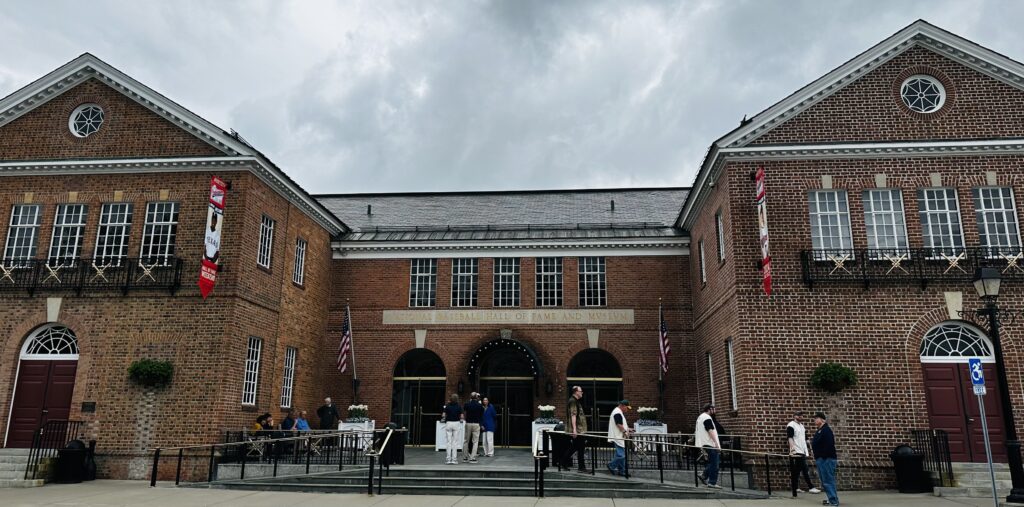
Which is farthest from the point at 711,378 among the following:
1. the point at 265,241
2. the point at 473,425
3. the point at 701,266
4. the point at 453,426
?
the point at 265,241

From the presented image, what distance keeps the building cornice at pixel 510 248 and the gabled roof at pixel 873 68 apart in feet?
19.5

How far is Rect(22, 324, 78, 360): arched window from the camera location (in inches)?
677

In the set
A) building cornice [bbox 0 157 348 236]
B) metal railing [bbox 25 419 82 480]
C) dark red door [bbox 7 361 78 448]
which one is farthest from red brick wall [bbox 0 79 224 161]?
metal railing [bbox 25 419 82 480]

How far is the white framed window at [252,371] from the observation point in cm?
1752

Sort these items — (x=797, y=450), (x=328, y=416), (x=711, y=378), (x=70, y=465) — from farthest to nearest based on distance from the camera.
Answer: (x=711, y=378)
(x=328, y=416)
(x=70, y=465)
(x=797, y=450)

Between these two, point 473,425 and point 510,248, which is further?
point 510,248

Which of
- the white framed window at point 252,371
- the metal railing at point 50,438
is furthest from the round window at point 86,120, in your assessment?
the metal railing at point 50,438

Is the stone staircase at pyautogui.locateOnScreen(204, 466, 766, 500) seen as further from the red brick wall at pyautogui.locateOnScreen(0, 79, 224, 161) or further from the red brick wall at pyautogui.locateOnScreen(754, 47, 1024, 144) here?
the red brick wall at pyautogui.locateOnScreen(0, 79, 224, 161)

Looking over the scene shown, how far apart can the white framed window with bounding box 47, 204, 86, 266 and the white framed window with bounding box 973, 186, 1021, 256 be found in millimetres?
21795

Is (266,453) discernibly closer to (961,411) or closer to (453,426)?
(453,426)

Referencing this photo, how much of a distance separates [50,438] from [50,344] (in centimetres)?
255

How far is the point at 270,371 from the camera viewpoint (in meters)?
18.4

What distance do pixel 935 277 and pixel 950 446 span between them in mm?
3596

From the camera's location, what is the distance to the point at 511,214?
25.5 meters
